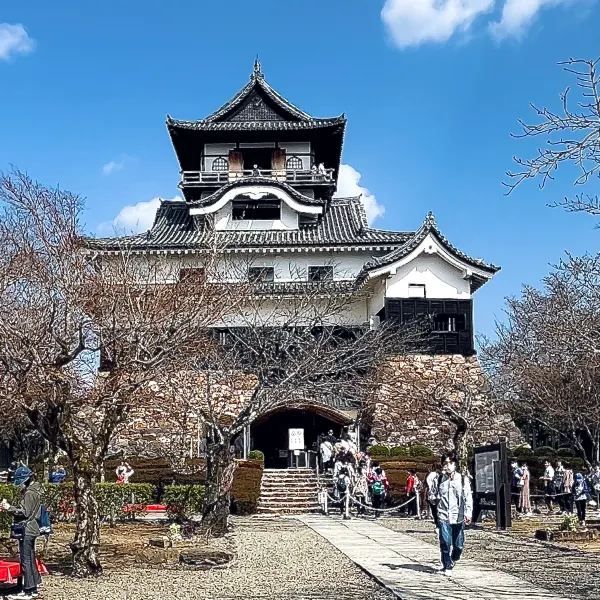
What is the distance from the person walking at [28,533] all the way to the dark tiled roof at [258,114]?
3351 centimetres

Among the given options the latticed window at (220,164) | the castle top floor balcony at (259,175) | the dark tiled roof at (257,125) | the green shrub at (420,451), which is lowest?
the green shrub at (420,451)

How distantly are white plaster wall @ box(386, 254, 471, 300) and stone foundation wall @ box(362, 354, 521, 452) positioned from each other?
332cm

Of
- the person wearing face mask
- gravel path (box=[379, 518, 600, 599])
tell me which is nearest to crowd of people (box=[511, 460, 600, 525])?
gravel path (box=[379, 518, 600, 599])

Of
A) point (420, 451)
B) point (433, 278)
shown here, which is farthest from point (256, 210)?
point (420, 451)

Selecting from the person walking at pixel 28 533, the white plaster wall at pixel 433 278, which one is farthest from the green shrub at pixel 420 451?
the person walking at pixel 28 533

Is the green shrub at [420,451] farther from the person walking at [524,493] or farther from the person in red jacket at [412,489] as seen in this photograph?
the person walking at [524,493]

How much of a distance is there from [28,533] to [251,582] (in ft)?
11.0

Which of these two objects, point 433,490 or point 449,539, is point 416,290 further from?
point 449,539

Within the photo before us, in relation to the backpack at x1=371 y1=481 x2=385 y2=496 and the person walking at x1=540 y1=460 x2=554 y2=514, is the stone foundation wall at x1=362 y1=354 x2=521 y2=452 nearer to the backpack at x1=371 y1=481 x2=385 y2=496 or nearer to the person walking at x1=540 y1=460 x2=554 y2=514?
the person walking at x1=540 y1=460 x2=554 y2=514

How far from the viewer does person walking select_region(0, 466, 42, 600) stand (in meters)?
10.7

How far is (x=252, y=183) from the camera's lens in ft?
132

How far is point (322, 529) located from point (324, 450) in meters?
9.28

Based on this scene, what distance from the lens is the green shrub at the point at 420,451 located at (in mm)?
31141

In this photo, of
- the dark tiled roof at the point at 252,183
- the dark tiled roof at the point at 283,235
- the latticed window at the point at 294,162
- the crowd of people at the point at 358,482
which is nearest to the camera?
the crowd of people at the point at 358,482
